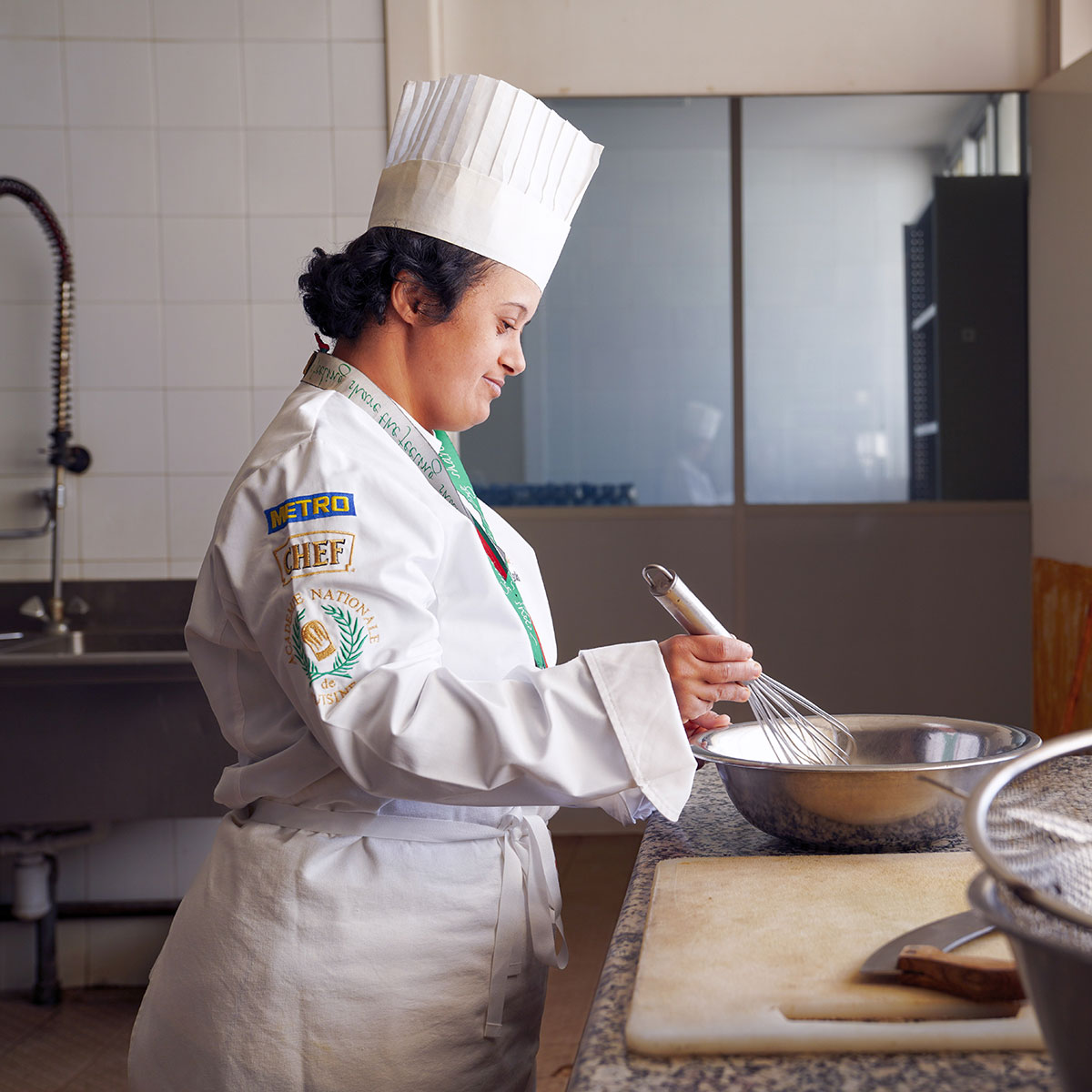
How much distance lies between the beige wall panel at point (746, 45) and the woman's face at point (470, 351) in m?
1.91

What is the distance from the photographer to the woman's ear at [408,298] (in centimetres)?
108

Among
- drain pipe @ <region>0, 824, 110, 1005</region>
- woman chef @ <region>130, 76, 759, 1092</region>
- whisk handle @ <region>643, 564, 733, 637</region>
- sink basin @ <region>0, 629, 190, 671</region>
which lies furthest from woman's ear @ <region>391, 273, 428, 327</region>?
drain pipe @ <region>0, 824, 110, 1005</region>

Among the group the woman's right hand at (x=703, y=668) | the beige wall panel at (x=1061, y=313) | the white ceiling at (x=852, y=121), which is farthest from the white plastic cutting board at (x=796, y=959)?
the white ceiling at (x=852, y=121)

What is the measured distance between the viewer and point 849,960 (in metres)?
0.70

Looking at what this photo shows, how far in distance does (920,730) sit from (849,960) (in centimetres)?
44

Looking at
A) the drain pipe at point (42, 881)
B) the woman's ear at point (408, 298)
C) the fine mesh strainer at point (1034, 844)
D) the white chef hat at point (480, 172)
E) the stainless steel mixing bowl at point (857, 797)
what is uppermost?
the white chef hat at point (480, 172)

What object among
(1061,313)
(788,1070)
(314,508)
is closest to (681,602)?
(314,508)

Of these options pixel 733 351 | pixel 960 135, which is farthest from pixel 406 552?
pixel 960 135

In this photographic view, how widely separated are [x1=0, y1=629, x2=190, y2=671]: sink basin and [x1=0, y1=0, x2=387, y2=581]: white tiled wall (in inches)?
6.2

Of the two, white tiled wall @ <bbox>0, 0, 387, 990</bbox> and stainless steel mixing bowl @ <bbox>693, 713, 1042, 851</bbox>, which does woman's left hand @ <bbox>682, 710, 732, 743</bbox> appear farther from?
white tiled wall @ <bbox>0, 0, 387, 990</bbox>

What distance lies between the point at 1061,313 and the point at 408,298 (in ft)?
7.46

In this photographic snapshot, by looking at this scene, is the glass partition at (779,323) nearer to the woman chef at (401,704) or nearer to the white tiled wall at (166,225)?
the white tiled wall at (166,225)

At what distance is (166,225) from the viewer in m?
2.56

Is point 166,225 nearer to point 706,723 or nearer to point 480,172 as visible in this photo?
point 480,172
